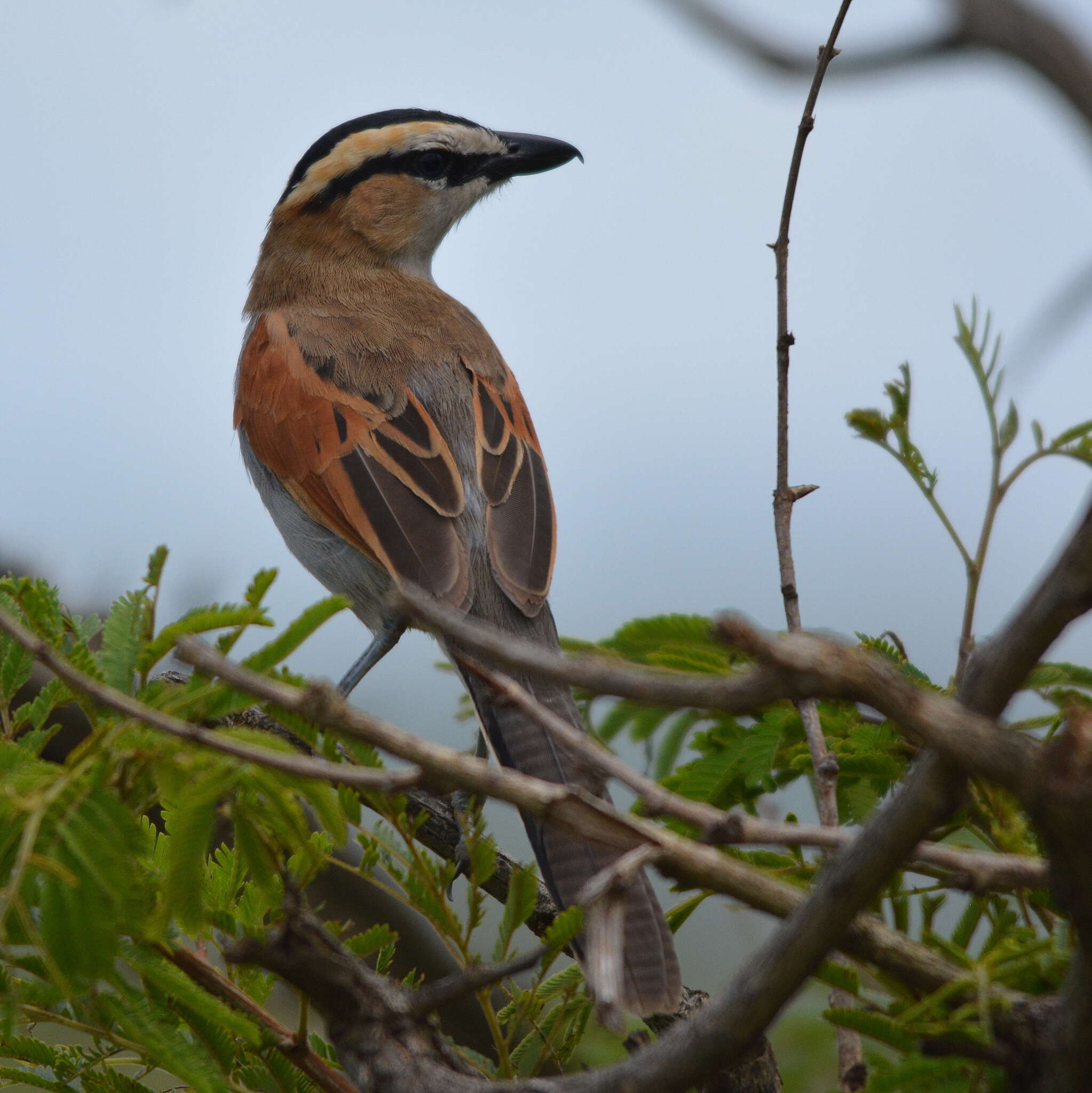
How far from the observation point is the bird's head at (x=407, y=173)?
5805 mm

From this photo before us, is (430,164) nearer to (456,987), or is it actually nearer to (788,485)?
(788,485)

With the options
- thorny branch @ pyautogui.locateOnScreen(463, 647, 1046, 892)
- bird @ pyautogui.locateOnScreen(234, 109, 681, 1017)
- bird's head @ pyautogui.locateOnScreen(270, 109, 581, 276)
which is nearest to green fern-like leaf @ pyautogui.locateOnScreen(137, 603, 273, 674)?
thorny branch @ pyautogui.locateOnScreen(463, 647, 1046, 892)

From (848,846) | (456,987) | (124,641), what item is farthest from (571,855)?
(848,846)

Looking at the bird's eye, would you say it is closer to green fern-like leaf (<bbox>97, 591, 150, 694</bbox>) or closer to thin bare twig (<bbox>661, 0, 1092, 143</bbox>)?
green fern-like leaf (<bbox>97, 591, 150, 694</bbox>)

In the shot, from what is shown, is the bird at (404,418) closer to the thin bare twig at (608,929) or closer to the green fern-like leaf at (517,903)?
the green fern-like leaf at (517,903)

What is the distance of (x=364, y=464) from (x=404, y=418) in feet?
0.96

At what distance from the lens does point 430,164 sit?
231 inches

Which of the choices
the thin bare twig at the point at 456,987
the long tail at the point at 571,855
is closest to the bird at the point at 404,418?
the long tail at the point at 571,855

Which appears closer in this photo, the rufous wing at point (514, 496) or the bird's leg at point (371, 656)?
the rufous wing at point (514, 496)

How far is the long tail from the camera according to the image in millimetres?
2049

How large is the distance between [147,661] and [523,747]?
4.74ft

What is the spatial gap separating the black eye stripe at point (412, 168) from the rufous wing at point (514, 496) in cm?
157

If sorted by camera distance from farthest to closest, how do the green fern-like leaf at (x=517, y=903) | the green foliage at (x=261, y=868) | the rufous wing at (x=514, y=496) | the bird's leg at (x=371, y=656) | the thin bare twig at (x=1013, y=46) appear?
the bird's leg at (x=371, y=656), the rufous wing at (x=514, y=496), the green fern-like leaf at (x=517, y=903), the green foliage at (x=261, y=868), the thin bare twig at (x=1013, y=46)

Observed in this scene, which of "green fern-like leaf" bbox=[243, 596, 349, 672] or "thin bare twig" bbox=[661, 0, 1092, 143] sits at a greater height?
"thin bare twig" bbox=[661, 0, 1092, 143]
